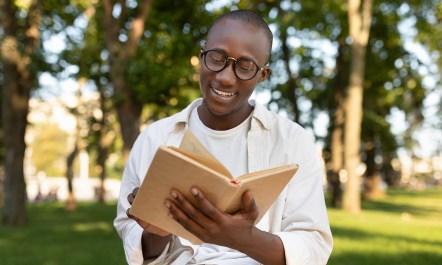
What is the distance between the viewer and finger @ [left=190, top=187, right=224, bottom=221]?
220 centimetres

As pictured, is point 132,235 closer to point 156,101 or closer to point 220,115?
point 220,115

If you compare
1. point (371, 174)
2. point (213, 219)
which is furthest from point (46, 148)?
point (213, 219)

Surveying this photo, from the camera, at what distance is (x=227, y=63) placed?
106 inches

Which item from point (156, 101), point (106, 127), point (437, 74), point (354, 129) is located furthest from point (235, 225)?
point (437, 74)

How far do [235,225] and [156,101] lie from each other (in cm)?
1206

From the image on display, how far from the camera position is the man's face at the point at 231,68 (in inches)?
105

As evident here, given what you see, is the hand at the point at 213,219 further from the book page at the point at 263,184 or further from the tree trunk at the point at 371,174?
the tree trunk at the point at 371,174

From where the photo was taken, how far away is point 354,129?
70.6 ft

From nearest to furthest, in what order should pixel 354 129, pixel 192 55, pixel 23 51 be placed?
pixel 192 55
pixel 23 51
pixel 354 129

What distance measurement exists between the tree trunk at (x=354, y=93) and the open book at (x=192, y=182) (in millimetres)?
19201

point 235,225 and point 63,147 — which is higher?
point 235,225

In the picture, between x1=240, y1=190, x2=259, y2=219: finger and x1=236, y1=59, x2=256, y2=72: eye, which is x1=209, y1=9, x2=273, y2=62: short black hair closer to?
x1=236, y1=59, x2=256, y2=72: eye

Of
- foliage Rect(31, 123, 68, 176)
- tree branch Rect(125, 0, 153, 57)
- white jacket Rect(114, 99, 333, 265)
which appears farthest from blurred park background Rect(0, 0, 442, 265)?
foliage Rect(31, 123, 68, 176)

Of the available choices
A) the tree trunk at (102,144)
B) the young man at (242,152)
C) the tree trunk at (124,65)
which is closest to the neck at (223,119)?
the young man at (242,152)
